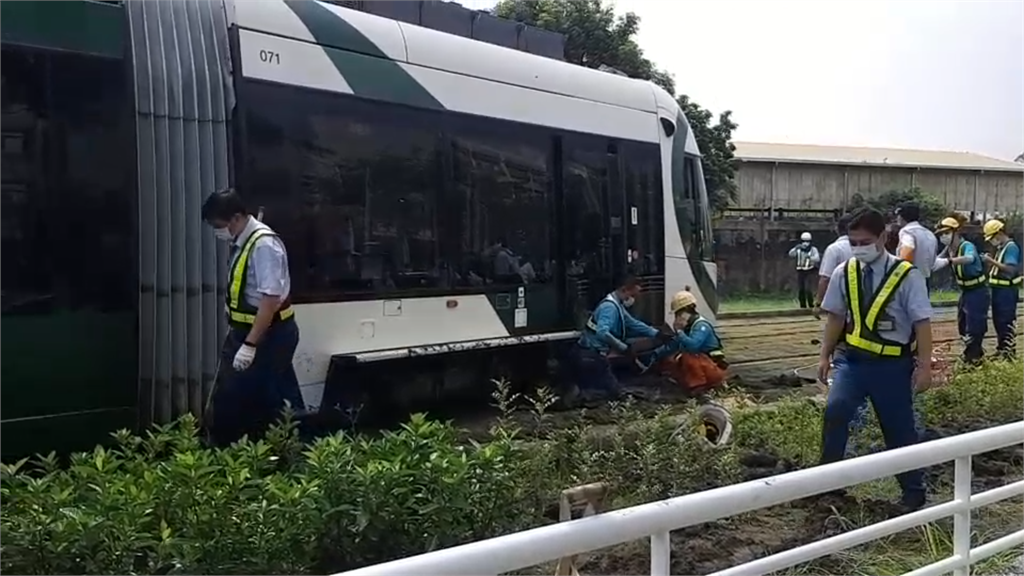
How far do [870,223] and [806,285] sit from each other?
18378mm

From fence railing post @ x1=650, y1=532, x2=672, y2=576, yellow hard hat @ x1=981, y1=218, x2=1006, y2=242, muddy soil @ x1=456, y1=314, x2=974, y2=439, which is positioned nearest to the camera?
fence railing post @ x1=650, y1=532, x2=672, y2=576

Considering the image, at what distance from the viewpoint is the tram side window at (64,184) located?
19.3ft

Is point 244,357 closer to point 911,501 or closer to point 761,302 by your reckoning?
point 911,501

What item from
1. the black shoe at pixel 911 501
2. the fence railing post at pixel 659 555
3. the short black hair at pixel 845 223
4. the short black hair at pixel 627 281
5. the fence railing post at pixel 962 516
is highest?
the short black hair at pixel 845 223

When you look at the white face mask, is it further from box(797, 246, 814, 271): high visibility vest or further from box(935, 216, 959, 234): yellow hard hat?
box(797, 246, 814, 271): high visibility vest

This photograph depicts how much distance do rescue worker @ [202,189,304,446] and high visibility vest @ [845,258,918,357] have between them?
10.3 ft

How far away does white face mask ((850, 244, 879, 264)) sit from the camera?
610 cm

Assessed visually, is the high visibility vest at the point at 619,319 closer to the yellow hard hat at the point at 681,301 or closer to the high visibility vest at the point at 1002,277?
the yellow hard hat at the point at 681,301

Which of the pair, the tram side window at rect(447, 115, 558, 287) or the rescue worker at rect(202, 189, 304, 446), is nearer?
the rescue worker at rect(202, 189, 304, 446)

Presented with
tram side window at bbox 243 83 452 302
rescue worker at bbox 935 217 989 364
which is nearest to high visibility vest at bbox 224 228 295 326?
tram side window at bbox 243 83 452 302

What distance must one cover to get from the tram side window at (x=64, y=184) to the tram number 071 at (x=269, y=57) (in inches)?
40.2

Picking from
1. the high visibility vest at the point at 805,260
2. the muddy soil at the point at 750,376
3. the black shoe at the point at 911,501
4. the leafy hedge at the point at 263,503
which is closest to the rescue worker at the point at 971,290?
the muddy soil at the point at 750,376

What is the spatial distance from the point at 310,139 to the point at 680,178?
4.97m

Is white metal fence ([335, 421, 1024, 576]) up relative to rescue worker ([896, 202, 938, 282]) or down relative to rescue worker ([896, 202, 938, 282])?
down
